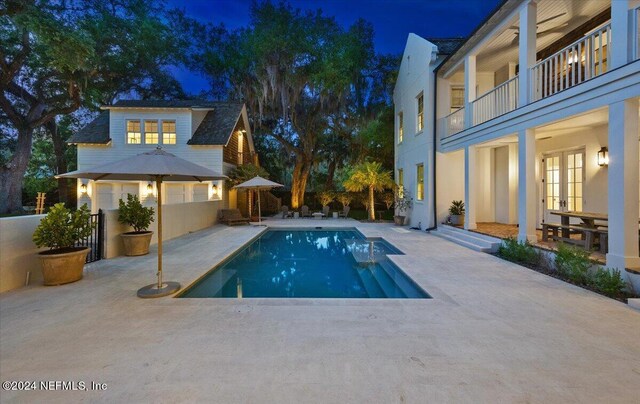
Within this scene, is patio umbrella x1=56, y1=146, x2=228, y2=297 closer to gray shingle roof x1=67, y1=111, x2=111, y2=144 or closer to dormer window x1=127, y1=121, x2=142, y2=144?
dormer window x1=127, y1=121, x2=142, y2=144

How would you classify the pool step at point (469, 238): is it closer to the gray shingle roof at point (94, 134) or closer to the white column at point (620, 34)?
the white column at point (620, 34)

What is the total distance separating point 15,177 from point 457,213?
23.7m

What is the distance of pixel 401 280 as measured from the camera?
5688mm

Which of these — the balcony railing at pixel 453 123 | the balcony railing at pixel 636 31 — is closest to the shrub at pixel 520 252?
the balcony railing at pixel 636 31

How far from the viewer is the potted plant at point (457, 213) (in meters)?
10.5

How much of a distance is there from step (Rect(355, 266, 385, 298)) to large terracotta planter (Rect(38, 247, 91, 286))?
5.09m

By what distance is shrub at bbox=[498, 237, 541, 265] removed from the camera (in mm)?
6332

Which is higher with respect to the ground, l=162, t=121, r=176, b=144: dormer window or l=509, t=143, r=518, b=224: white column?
l=162, t=121, r=176, b=144: dormer window

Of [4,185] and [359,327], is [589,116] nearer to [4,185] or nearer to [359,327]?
[359,327]

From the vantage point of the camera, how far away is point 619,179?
4.67 meters

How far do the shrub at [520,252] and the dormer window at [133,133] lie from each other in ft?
54.3

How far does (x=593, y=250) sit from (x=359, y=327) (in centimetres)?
582

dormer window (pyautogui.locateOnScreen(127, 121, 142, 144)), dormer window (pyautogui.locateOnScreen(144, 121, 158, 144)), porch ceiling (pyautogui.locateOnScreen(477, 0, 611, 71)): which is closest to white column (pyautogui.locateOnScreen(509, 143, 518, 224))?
porch ceiling (pyautogui.locateOnScreen(477, 0, 611, 71))

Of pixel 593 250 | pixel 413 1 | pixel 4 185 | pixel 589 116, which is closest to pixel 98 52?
pixel 4 185
